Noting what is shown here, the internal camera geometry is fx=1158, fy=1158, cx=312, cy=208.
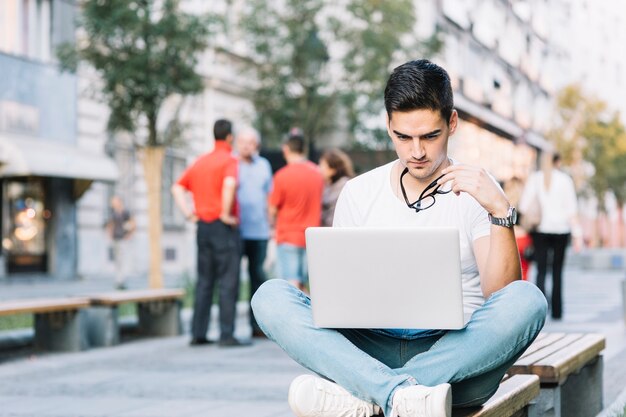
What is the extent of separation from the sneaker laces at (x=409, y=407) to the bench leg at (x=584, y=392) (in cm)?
217

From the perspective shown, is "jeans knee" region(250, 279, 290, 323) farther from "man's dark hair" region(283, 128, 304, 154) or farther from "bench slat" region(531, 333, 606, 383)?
"man's dark hair" region(283, 128, 304, 154)

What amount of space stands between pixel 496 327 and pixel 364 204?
0.72 metres

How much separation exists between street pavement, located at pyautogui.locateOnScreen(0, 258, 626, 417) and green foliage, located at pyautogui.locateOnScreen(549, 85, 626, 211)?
3901 centimetres

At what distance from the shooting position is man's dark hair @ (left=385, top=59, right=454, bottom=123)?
3.87m

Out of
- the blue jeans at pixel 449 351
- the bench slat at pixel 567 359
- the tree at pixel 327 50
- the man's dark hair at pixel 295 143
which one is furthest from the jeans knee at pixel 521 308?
the tree at pixel 327 50

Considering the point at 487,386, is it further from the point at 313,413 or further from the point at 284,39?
the point at 284,39

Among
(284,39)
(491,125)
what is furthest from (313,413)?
(491,125)

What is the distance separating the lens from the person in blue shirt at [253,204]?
10.9 metres

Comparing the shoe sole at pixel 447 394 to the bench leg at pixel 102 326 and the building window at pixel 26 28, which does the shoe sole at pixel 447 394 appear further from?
the building window at pixel 26 28

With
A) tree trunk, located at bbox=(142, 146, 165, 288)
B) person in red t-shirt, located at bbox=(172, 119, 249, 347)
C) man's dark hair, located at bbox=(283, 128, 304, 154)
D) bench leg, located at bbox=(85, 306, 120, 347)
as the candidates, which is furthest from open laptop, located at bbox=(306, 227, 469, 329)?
tree trunk, located at bbox=(142, 146, 165, 288)

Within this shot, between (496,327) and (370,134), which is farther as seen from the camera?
(370,134)

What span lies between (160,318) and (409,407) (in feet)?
27.9

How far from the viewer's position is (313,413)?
11.9 ft

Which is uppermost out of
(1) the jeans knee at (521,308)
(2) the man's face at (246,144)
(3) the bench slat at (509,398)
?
(2) the man's face at (246,144)
